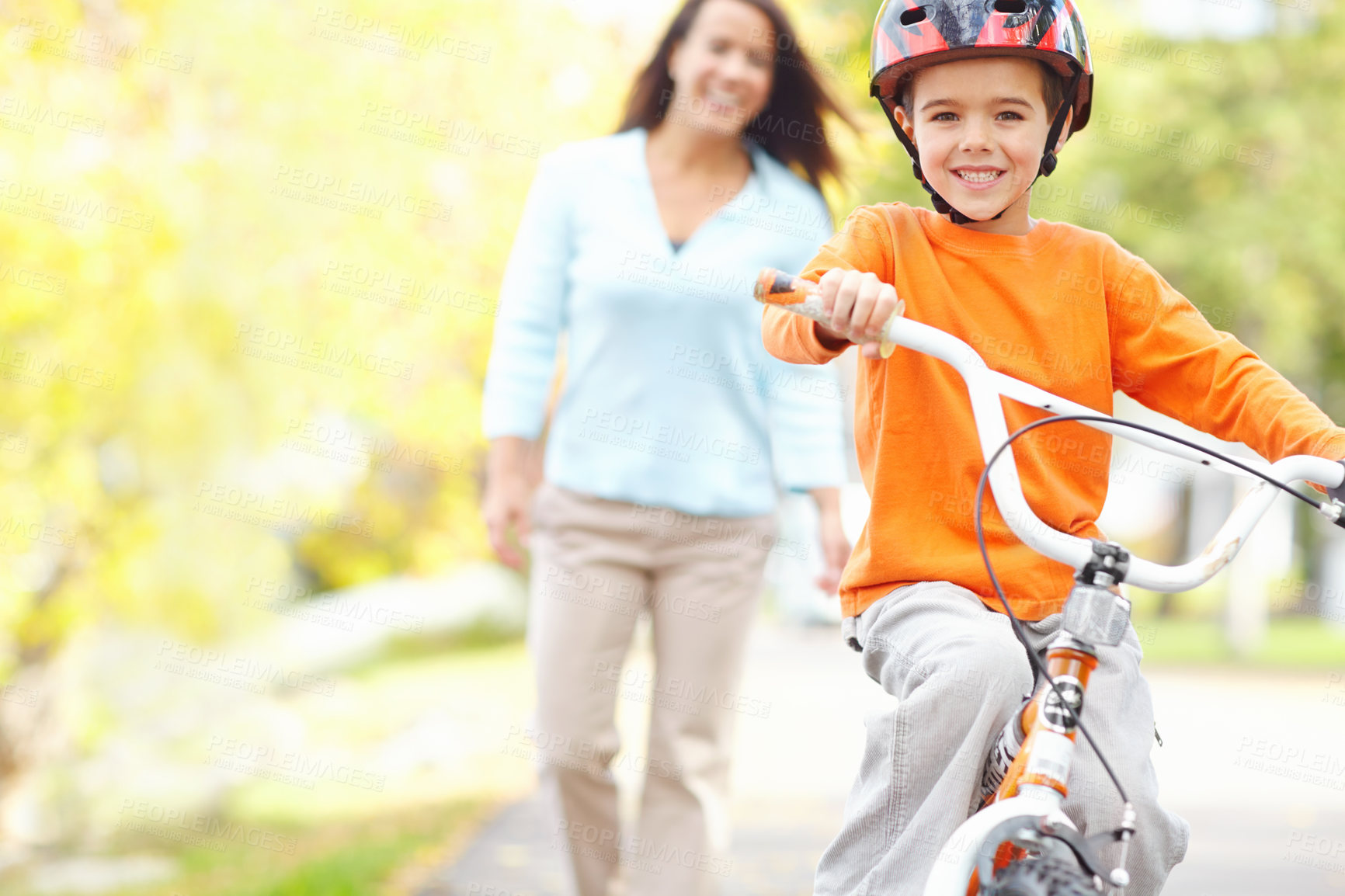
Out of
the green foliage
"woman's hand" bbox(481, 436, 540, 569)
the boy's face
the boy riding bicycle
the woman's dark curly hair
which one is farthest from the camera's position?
the green foliage

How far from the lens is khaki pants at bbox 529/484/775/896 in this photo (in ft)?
13.5

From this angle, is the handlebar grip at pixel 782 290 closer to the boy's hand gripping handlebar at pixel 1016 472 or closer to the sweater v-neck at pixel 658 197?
the boy's hand gripping handlebar at pixel 1016 472

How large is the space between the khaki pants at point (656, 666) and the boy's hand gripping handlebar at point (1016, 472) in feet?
6.44

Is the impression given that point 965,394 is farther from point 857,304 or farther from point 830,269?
point 857,304

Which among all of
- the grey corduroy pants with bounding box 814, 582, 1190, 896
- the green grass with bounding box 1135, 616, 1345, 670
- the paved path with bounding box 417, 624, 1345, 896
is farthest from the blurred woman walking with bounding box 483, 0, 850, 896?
the green grass with bounding box 1135, 616, 1345, 670

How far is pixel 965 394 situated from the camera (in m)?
2.59

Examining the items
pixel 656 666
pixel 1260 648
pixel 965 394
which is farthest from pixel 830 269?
pixel 1260 648

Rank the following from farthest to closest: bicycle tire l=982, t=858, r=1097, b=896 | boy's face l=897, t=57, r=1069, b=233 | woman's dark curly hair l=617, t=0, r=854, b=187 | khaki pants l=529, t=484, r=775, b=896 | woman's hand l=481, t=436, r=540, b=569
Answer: woman's dark curly hair l=617, t=0, r=854, b=187, woman's hand l=481, t=436, r=540, b=569, khaki pants l=529, t=484, r=775, b=896, boy's face l=897, t=57, r=1069, b=233, bicycle tire l=982, t=858, r=1097, b=896

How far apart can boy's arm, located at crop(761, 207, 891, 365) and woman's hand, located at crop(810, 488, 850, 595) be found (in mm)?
1605

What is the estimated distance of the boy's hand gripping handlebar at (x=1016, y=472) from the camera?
2.15 meters

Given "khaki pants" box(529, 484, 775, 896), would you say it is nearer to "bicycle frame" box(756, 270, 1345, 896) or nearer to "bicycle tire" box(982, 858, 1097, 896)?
"bicycle frame" box(756, 270, 1345, 896)

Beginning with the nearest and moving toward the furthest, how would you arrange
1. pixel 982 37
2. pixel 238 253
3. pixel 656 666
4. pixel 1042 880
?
pixel 1042 880 → pixel 982 37 → pixel 656 666 → pixel 238 253

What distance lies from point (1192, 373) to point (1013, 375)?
0.33m

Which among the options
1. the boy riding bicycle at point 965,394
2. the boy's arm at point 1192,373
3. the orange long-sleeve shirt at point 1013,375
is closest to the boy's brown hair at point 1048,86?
the boy riding bicycle at point 965,394
